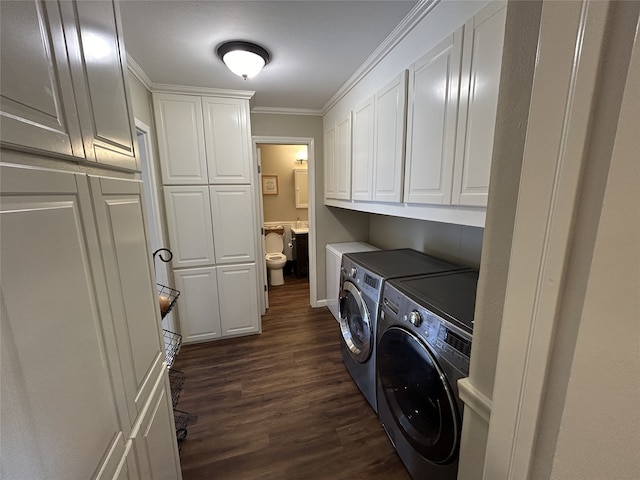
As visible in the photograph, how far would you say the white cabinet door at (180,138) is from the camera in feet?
7.34

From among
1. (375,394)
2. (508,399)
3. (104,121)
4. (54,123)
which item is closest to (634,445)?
(508,399)

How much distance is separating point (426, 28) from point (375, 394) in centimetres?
214

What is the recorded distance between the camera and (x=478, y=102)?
1.04 metres

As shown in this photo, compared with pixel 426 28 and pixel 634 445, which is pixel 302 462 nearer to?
pixel 634 445

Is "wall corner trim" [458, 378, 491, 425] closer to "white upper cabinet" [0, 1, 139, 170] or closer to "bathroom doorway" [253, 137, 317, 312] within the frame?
"white upper cabinet" [0, 1, 139, 170]

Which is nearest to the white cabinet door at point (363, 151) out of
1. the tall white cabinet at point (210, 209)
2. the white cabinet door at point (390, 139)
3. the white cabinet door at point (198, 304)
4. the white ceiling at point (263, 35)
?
the white cabinet door at point (390, 139)

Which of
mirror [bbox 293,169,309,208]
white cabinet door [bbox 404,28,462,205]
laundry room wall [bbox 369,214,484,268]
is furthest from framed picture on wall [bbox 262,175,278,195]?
white cabinet door [bbox 404,28,462,205]

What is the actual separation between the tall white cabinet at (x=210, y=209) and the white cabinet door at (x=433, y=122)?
160 cm

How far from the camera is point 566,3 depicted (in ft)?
1.23

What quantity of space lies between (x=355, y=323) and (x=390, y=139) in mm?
1318

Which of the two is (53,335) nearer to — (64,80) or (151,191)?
Result: (64,80)

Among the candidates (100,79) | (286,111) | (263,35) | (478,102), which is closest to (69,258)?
(100,79)

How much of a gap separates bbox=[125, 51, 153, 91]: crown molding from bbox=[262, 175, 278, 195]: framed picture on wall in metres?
2.49

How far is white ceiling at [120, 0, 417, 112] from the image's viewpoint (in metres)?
1.30
